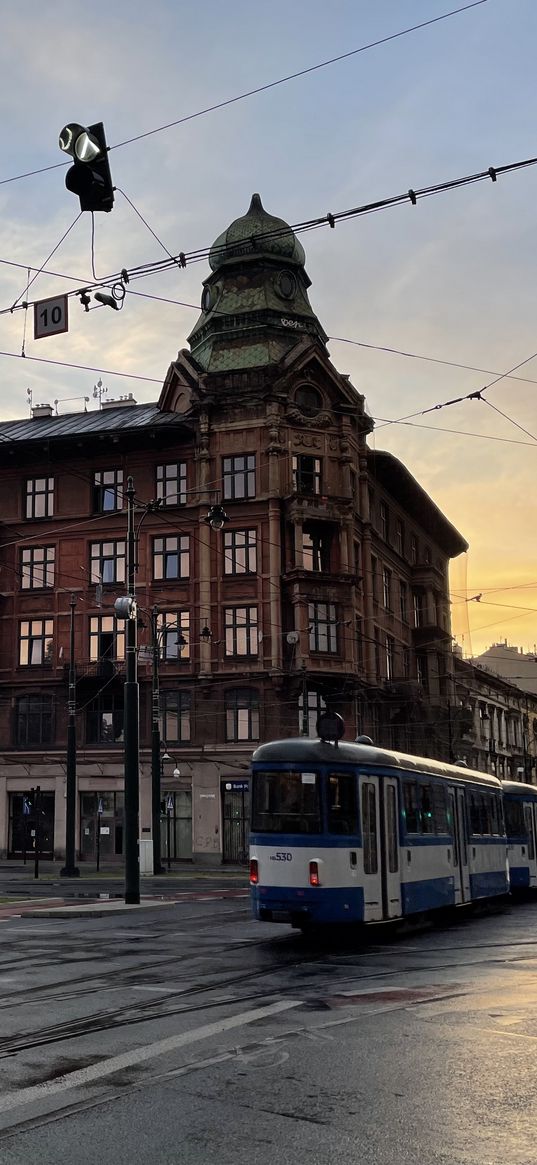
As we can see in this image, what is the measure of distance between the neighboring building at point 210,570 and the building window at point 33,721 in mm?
73

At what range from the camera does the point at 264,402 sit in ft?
161

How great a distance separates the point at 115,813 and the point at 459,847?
30880mm

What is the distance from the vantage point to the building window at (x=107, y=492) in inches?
2044

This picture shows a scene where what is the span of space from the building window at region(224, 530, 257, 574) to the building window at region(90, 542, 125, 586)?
5.12 m

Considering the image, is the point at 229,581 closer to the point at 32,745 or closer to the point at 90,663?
the point at 90,663

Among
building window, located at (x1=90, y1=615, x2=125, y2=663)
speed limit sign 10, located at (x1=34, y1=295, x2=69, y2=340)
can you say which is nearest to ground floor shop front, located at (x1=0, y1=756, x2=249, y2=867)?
building window, located at (x1=90, y1=615, x2=125, y2=663)

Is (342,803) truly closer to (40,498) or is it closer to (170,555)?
(170,555)

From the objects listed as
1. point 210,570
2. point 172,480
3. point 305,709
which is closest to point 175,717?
point 210,570

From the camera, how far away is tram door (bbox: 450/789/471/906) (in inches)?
836

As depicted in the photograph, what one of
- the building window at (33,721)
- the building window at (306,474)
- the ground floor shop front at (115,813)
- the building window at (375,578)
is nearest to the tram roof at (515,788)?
the ground floor shop front at (115,813)

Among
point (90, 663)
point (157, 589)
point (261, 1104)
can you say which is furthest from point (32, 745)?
point (261, 1104)

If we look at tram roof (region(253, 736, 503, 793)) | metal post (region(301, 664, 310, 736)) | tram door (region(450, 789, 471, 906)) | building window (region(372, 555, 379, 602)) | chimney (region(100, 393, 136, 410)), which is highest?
chimney (region(100, 393, 136, 410))

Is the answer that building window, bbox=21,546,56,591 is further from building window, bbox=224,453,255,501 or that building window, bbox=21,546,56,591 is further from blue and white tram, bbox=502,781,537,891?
blue and white tram, bbox=502,781,537,891

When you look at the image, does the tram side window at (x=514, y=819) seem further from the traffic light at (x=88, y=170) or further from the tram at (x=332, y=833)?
the traffic light at (x=88, y=170)
